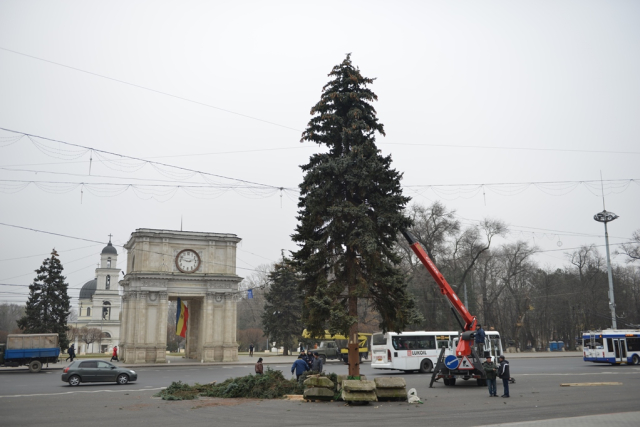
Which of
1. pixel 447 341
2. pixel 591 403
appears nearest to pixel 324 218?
pixel 591 403

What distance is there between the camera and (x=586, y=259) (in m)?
73.1

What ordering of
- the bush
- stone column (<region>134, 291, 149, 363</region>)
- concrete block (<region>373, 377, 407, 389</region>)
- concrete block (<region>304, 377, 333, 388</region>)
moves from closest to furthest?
concrete block (<region>373, 377, 407, 389</region>), concrete block (<region>304, 377, 333, 388</region>), the bush, stone column (<region>134, 291, 149, 363</region>)

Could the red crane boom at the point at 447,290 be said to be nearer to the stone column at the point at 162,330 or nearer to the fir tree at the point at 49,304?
the stone column at the point at 162,330

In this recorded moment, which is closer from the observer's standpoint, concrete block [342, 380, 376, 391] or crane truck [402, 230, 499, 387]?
concrete block [342, 380, 376, 391]

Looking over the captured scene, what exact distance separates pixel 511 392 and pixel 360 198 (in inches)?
380

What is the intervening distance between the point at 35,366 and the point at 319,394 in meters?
28.8

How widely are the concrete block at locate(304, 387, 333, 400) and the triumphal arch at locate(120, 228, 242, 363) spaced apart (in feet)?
105

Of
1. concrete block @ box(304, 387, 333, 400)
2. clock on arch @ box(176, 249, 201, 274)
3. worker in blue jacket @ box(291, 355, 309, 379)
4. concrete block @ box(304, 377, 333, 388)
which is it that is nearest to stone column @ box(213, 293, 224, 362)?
clock on arch @ box(176, 249, 201, 274)

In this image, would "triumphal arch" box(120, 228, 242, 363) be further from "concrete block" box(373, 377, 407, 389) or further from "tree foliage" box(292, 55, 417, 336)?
"concrete block" box(373, 377, 407, 389)

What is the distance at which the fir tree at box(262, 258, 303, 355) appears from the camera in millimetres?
61875

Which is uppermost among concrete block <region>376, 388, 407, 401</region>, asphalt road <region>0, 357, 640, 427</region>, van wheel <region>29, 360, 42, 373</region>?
concrete block <region>376, 388, 407, 401</region>

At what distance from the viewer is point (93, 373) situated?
26.5 meters

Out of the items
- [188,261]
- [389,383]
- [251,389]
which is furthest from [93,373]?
[188,261]

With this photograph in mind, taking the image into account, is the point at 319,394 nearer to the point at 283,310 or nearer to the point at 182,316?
the point at 182,316
